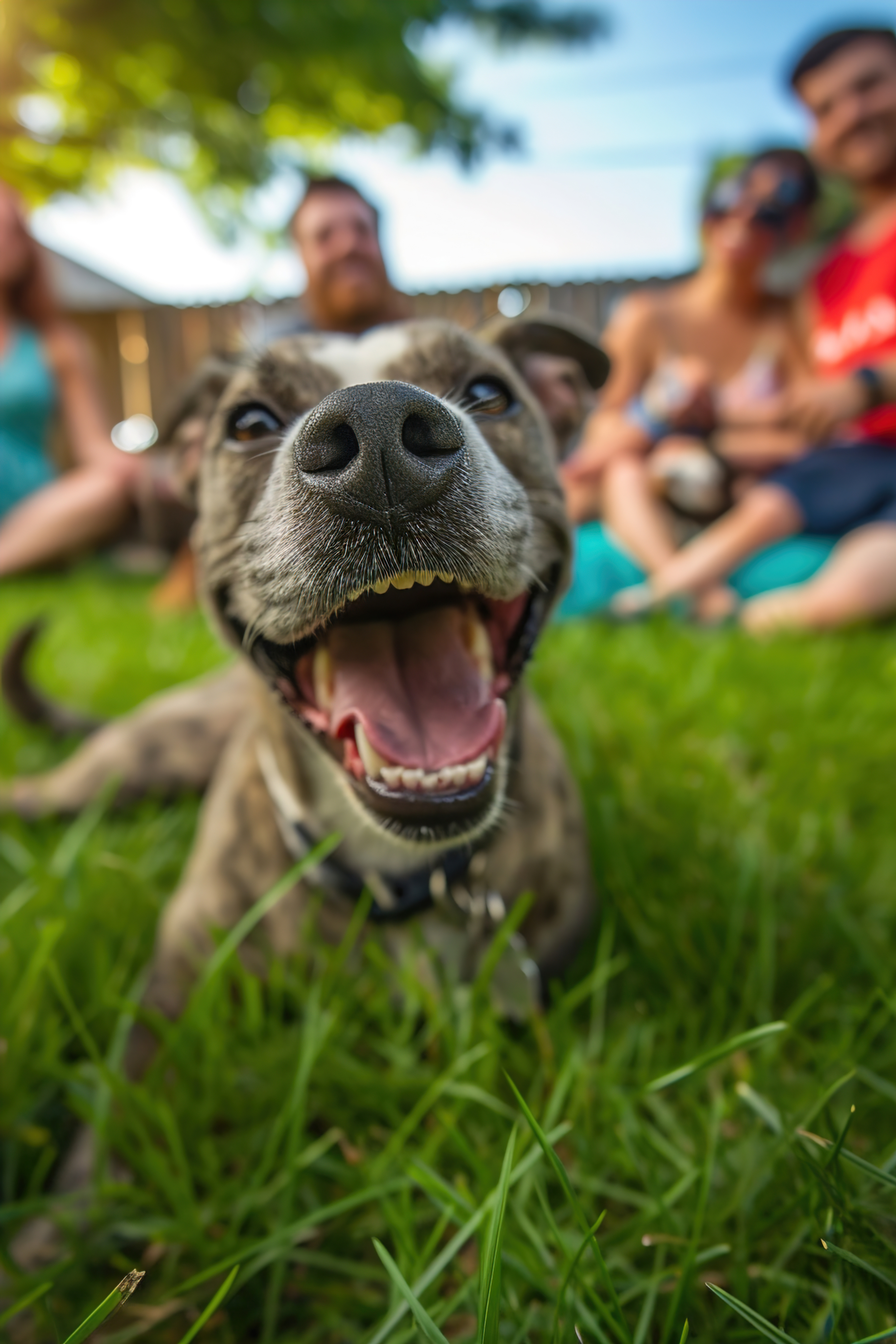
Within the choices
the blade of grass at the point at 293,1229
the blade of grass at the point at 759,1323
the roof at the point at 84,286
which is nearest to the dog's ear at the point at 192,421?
the blade of grass at the point at 293,1229

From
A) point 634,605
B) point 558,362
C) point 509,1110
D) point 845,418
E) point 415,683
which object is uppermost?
point 845,418

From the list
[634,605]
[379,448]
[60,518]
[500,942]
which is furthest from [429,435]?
[60,518]

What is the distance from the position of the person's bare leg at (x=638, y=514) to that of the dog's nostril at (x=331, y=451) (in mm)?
3690

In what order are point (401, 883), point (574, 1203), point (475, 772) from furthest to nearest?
1. point (401, 883)
2. point (475, 772)
3. point (574, 1203)

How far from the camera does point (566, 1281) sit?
0.77m

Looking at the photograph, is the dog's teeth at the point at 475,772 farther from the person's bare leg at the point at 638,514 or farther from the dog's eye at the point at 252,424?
the person's bare leg at the point at 638,514

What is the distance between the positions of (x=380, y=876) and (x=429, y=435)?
82cm

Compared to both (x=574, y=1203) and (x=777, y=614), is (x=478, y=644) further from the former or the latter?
(x=777, y=614)

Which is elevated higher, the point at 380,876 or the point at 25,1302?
the point at 380,876

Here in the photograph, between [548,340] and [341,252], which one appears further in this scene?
[341,252]

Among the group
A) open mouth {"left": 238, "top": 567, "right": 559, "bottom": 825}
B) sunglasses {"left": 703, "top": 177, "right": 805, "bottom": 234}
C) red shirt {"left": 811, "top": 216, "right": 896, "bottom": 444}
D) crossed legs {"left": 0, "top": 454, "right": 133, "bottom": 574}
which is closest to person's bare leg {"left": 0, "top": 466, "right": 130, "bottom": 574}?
crossed legs {"left": 0, "top": 454, "right": 133, "bottom": 574}

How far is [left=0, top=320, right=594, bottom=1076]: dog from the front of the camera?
1.20 metres

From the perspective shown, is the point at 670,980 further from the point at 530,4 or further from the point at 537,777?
the point at 530,4

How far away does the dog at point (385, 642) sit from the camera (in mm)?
1204
